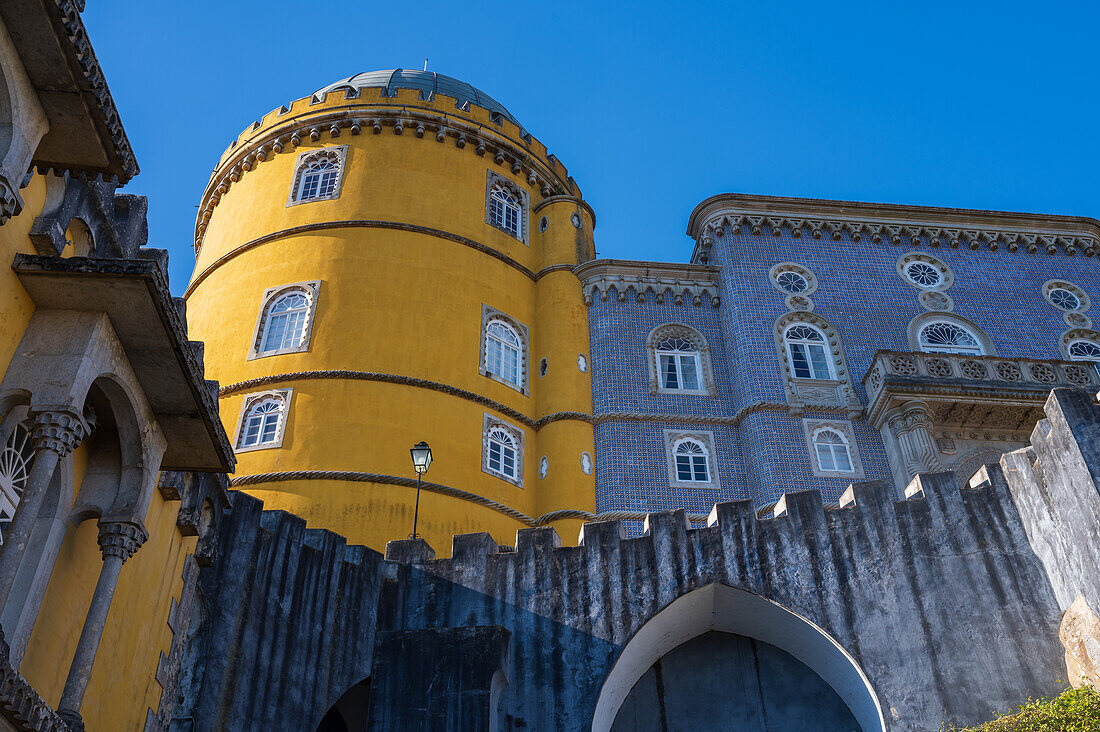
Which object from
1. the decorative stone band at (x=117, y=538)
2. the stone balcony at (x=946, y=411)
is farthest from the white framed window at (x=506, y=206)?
the decorative stone band at (x=117, y=538)

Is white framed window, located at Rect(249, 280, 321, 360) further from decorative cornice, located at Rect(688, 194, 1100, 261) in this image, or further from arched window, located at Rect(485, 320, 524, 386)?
decorative cornice, located at Rect(688, 194, 1100, 261)

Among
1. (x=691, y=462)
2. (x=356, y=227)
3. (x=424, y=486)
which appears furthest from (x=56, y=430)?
(x=356, y=227)

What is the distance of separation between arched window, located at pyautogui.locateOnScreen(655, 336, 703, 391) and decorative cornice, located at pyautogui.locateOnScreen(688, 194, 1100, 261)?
329 centimetres

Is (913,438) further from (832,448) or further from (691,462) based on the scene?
(691,462)

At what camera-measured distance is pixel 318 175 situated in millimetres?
25531

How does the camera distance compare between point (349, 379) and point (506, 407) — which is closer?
point (349, 379)

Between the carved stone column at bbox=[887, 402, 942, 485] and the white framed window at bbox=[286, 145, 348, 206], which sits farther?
the white framed window at bbox=[286, 145, 348, 206]

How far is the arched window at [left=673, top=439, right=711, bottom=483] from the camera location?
21.6 metres

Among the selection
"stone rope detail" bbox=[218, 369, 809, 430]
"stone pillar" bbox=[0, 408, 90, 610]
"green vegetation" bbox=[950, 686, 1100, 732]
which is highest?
"stone rope detail" bbox=[218, 369, 809, 430]

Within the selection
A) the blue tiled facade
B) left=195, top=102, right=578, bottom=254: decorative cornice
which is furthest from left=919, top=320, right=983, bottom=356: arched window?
left=195, top=102, right=578, bottom=254: decorative cornice

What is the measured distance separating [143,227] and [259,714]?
→ 626 cm

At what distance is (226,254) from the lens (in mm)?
24672

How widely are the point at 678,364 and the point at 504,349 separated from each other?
4.07 m

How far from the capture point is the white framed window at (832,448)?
21172 millimetres
